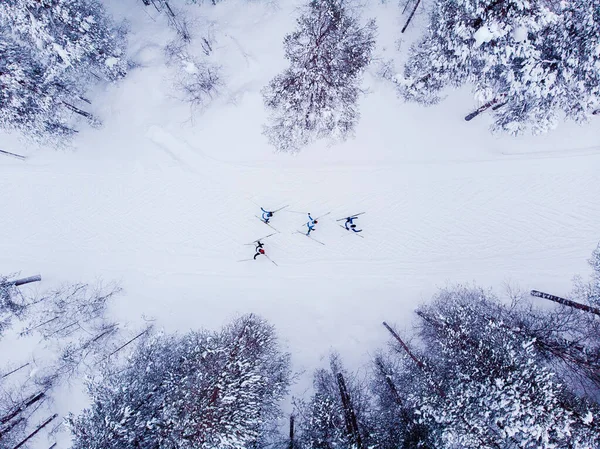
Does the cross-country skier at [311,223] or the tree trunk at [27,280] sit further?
the cross-country skier at [311,223]

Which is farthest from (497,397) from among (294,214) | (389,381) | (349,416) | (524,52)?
(524,52)

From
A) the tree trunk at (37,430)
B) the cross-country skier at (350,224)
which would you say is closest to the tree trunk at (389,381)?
the cross-country skier at (350,224)

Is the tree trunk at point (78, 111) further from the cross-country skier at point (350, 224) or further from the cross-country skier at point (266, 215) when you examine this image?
the cross-country skier at point (350, 224)

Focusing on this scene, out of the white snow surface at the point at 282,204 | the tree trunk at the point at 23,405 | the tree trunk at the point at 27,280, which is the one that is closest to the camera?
the tree trunk at the point at 23,405

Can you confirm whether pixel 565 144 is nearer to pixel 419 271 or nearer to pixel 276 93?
pixel 419 271

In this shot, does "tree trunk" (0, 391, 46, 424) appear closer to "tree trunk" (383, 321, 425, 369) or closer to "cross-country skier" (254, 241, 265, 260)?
"cross-country skier" (254, 241, 265, 260)

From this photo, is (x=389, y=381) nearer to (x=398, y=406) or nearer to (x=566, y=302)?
(x=398, y=406)

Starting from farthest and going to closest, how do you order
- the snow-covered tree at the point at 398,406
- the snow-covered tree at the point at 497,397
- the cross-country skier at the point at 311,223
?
the cross-country skier at the point at 311,223, the snow-covered tree at the point at 398,406, the snow-covered tree at the point at 497,397

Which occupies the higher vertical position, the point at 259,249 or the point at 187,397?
the point at 259,249
